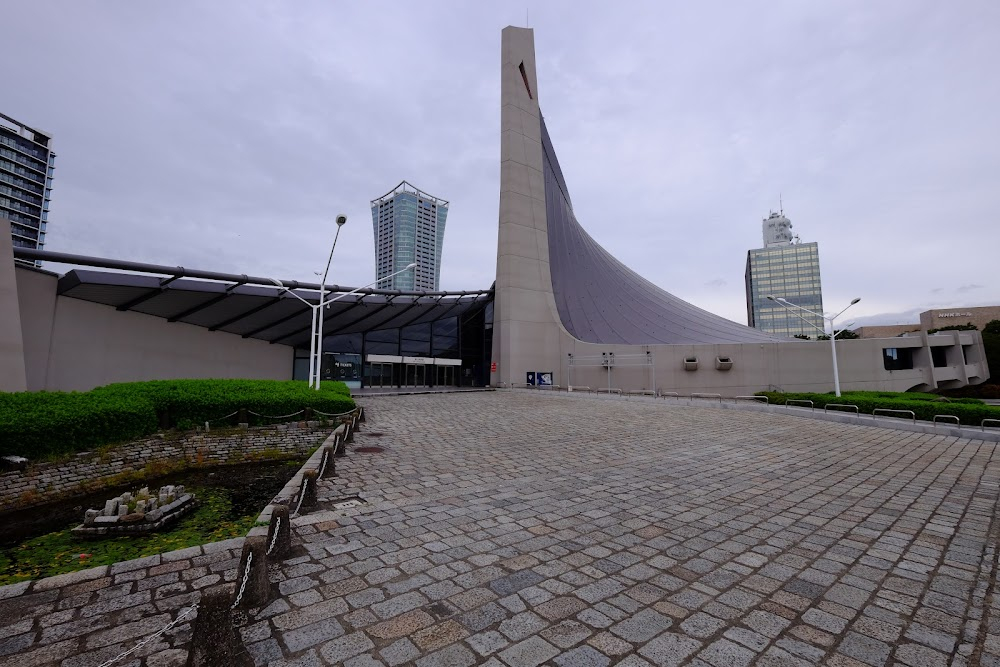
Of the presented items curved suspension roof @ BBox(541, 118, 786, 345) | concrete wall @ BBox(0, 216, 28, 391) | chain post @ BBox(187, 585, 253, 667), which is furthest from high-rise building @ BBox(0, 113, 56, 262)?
chain post @ BBox(187, 585, 253, 667)

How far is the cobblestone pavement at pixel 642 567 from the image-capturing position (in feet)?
8.93

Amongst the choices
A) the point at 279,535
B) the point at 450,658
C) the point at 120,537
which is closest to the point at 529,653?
the point at 450,658

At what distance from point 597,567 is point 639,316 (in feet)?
97.6

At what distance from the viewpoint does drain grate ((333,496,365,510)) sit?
214 inches

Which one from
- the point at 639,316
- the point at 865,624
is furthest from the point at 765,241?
the point at 865,624

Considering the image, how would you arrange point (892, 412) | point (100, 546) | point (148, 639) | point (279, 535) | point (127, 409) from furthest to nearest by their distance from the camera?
1. point (892, 412)
2. point (127, 409)
3. point (100, 546)
4. point (279, 535)
5. point (148, 639)

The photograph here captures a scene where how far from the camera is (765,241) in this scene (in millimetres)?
142125

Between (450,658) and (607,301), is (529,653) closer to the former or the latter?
(450,658)

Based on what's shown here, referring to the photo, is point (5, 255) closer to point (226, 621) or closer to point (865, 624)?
point (226, 621)

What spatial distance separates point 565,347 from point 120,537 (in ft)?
91.5

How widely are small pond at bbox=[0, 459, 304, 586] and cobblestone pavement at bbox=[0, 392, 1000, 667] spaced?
7.27 ft

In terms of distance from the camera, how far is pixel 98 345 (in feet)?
65.1

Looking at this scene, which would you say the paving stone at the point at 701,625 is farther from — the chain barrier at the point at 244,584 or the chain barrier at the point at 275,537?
the chain barrier at the point at 275,537

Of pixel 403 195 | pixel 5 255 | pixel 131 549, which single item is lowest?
pixel 131 549
